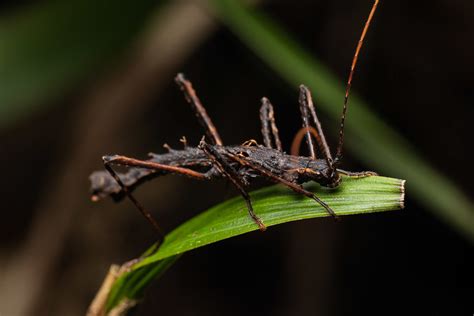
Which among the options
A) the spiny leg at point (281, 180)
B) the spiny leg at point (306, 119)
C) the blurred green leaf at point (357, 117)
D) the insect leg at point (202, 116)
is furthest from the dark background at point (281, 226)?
the spiny leg at point (281, 180)

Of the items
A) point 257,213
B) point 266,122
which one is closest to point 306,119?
point 266,122

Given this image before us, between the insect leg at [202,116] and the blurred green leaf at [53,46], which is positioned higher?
the blurred green leaf at [53,46]

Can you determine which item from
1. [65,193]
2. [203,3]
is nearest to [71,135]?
[65,193]

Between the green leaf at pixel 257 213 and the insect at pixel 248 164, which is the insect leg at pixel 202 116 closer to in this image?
the insect at pixel 248 164

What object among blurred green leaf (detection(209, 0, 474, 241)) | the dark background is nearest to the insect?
blurred green leaf (detection(209, 0, 474, 241))

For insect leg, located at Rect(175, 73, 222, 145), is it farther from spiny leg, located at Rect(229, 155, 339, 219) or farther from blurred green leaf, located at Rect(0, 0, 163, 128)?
blurred green leaf, located at Rect(0, 0, 163, 128)
